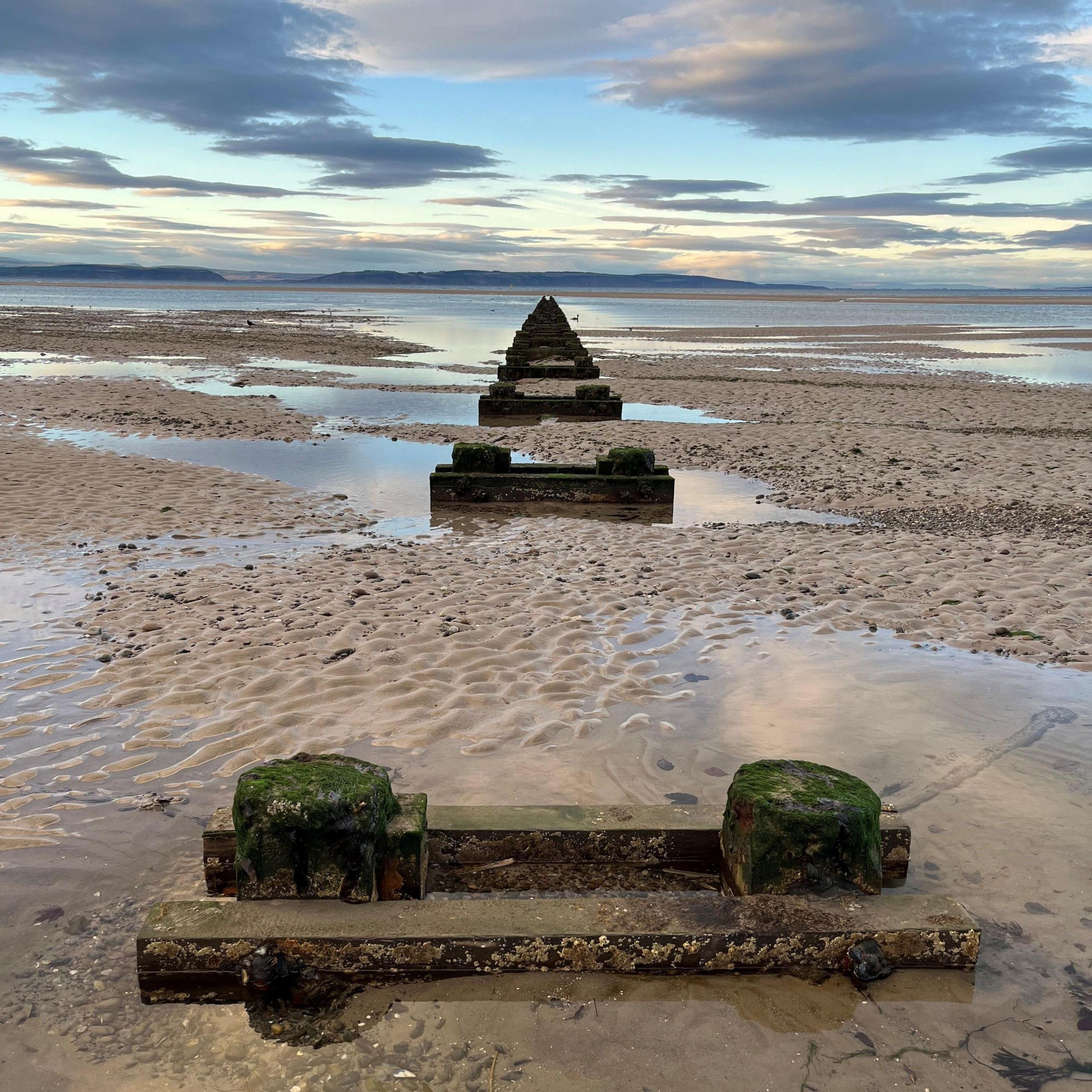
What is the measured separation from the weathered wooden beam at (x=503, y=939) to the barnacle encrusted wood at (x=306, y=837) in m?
0.07

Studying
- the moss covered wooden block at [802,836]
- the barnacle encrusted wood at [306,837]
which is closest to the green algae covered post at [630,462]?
the moss covered wooden block at [802,836]

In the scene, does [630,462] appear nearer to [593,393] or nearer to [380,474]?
[380,474]

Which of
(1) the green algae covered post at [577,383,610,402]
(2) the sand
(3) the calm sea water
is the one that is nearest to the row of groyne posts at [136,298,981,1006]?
(1) the green algae covered post at [577,383,610,402]

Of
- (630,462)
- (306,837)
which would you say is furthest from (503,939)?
(630,462)

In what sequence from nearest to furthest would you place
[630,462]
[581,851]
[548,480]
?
[581,851]
[630,462]
[548,480]

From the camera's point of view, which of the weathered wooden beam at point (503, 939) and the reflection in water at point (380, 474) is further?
the reflection in water at point (380, 474)

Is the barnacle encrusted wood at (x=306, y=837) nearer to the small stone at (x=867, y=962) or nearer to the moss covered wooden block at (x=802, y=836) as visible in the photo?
the moss covered wooden block at (x=802, y=836)

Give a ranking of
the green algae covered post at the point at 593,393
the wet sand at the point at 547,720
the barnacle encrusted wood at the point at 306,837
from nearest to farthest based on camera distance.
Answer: the wet sand at the point at 547,720 → the barnacle encrusted wood at the point at 306,837 → the green algae covered post at the point at 593,393

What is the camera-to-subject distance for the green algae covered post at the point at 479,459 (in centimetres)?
1180

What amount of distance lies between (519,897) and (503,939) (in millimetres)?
524

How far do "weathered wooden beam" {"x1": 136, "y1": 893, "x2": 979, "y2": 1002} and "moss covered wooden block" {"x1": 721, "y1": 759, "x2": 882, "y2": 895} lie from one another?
106 mm

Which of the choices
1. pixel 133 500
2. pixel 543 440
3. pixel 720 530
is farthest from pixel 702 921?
pixel 543 440

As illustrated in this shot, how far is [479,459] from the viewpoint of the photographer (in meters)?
11.9

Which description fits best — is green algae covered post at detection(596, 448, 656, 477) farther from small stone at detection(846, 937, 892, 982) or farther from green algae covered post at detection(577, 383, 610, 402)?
small stone at detection(846, 937, 892, 982)
